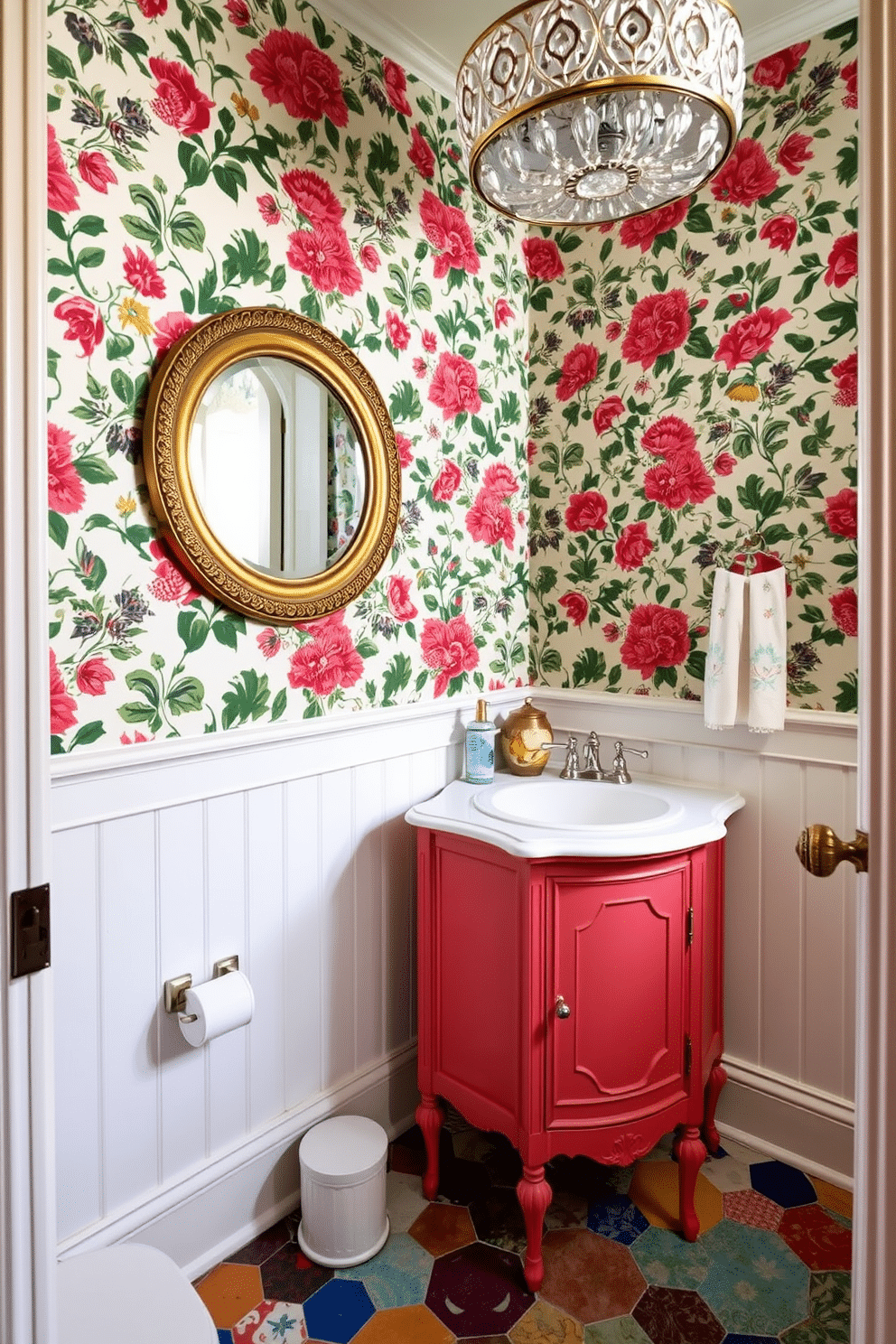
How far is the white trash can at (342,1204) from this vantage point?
164 centimetres

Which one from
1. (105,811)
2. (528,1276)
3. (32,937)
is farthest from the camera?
(528,1276)

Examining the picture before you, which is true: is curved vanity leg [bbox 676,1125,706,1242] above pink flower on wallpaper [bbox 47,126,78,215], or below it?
below

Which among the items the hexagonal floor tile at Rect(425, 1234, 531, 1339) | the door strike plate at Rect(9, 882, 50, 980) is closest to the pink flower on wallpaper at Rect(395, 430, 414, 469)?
the door strike plate at Rect(9, 882, 50, 980)

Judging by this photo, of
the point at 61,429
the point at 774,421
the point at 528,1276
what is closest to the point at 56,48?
the point at 61,429

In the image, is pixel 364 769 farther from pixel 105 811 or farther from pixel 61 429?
pixel 61 429

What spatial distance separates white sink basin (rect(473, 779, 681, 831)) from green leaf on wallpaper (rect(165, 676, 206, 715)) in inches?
29.2

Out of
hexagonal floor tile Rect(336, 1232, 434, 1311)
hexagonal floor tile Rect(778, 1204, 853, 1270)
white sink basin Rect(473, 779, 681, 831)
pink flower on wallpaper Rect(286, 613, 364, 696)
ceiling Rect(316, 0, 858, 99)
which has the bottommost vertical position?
hexagonal floor tile Rect(336, 1232, 434, 1311)

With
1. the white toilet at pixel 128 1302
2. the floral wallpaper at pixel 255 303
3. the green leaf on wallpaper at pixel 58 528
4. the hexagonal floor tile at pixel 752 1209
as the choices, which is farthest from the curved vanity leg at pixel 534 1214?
the green leaf on wallpaper at pixel 58 528

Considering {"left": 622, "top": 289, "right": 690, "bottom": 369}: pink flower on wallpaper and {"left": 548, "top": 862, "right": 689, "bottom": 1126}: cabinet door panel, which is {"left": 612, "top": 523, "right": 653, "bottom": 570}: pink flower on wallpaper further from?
{"left": 548, "top": 862, "right": 689, "bottom": 1126}: cabinet door panel

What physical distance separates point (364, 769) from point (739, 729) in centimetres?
95

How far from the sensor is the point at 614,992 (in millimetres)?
1652

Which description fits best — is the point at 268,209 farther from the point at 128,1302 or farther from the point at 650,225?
the point at 128,1302

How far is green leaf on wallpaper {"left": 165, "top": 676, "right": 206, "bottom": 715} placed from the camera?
156cm

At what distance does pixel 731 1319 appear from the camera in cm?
151
